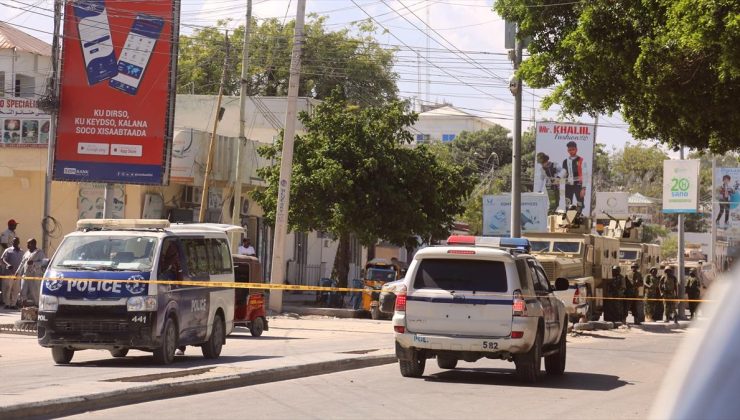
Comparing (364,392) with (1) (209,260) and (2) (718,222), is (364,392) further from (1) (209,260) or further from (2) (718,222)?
(2) (718,222)

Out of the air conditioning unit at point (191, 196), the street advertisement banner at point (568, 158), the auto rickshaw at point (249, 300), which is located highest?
the street advertisement banner at point (568, 158)

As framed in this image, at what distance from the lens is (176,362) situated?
16688mm

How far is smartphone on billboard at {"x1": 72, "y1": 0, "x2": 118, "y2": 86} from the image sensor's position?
29562mm

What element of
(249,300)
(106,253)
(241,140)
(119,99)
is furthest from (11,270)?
(106,253)

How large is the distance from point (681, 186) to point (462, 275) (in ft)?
98.5

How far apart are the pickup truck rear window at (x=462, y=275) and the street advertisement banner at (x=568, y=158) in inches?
1605

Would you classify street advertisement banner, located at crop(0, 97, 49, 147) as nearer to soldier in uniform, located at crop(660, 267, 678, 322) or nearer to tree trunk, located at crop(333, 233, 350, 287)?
tree trunk, located at crop(333, 233, 350, 287)

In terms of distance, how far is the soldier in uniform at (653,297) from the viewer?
3625 centimetres

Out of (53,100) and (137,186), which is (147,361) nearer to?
(53,100)

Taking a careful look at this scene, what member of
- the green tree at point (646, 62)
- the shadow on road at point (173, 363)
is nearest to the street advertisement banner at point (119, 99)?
the green tree at point (646, 62)

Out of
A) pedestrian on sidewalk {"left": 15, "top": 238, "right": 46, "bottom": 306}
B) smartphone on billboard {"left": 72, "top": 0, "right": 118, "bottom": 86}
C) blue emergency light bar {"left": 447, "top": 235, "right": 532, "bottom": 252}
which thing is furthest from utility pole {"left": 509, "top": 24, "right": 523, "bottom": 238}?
blue emergency light bar {"left": 447, "top": 235, "right": 532, "bottom": 252}

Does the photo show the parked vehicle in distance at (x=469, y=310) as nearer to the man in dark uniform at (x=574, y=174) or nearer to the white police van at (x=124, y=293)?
the white police van at (x=124, y=293)

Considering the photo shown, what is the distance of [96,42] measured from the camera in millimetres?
29969

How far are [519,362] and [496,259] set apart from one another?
56.0 inches
